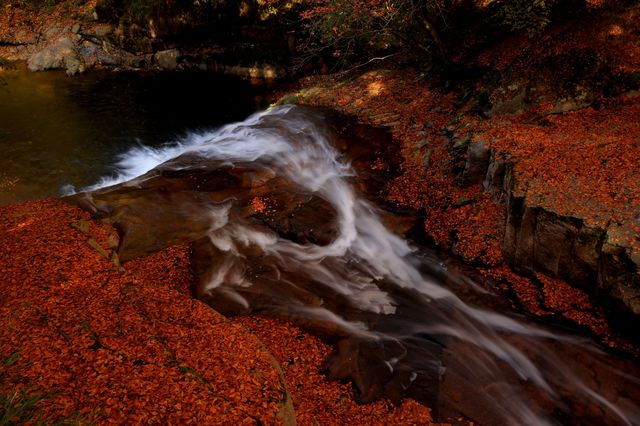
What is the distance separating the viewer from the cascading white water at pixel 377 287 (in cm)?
572

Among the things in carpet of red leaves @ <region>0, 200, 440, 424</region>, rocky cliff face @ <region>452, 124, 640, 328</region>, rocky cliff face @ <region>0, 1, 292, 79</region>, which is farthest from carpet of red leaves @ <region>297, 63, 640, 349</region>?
rocky cliff face @ <region>0, 1, 292, 79</region>

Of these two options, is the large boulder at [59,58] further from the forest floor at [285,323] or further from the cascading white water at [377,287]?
the forest floor at [285,323]

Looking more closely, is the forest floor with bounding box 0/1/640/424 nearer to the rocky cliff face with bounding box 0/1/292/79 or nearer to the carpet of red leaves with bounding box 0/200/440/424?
the carpet of red leaves with bounding box 0/200/440/424

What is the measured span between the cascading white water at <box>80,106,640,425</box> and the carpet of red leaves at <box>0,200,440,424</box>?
1089 mm

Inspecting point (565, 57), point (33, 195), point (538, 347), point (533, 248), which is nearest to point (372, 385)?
point (538, 347)

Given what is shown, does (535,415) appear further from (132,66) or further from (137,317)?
(132,66)

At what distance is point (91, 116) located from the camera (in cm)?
1689

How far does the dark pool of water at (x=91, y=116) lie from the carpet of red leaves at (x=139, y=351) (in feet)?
19.9

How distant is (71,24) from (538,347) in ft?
108

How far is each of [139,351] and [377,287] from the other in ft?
15.9

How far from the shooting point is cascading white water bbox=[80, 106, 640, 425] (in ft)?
18.8

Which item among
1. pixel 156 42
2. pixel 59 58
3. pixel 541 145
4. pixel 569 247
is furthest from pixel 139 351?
pixel 59 58

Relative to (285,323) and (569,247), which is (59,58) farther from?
(569,247)

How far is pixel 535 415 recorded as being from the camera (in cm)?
536
